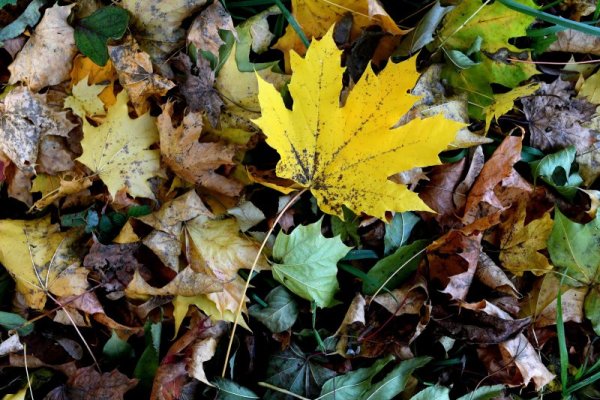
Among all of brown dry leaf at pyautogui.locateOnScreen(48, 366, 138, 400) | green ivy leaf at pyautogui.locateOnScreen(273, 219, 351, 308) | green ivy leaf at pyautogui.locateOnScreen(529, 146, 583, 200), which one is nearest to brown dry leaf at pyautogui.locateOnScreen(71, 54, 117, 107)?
green ivy leaf at pyautogui.locateOnScreen(273, 219, 351, 308)

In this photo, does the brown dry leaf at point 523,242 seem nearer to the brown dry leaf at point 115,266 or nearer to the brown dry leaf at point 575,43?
the brown dry leaf at point 575,43

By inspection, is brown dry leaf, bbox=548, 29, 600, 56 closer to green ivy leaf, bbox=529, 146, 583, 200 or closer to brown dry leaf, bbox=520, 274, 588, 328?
green ivy leaf, bbox=529, 146, 583, 200

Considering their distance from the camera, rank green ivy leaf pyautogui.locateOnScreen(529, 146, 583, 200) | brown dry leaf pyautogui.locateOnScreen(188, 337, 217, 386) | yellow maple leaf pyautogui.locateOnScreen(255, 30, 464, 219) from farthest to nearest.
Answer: green ivy leaf pyautogui.locateOnScreen(529, 146, 583, 200)
brown dry leaf pyautogui.locateOnScreen(188, 337, 217, 386)
yellow maple leaf pyautogui.locateOnScreen(255, 30, 464, 219)

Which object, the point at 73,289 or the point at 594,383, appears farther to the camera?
the point at 594,383

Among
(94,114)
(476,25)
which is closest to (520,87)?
(476,25)

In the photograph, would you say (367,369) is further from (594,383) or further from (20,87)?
(20,87)

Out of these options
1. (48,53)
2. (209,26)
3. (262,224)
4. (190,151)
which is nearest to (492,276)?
(262,224)

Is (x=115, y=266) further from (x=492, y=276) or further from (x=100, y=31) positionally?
(x=492, y=276)
